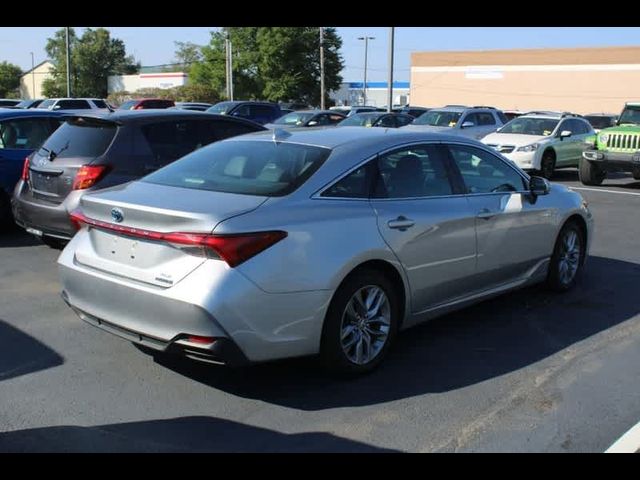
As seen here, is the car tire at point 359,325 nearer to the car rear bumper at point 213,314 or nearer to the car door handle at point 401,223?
the car rear bumper at point 213,314

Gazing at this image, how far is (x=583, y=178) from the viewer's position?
627 inches

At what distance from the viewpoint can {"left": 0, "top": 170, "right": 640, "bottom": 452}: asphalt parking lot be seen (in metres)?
3.69

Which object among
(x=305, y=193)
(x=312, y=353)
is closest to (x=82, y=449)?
(x=312, y=353)

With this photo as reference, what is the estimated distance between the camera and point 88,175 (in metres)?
7.07

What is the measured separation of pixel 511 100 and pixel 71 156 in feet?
186

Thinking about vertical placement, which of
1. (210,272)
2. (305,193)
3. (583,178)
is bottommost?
(583,178)

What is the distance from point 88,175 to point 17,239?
7.40ft

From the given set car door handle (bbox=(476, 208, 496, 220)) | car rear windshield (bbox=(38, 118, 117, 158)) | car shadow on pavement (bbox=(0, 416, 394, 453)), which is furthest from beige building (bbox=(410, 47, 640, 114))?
car shadow on pavement (bbox=(0, 416, 394, 453))

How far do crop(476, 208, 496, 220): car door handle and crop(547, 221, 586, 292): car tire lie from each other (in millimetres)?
1209

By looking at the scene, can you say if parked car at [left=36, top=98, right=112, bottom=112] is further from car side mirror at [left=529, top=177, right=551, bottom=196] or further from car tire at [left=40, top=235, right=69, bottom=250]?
car side mirror at [left=529, top=177, right=551, bottom=196]

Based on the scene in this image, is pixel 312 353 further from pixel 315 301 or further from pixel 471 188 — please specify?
pixel 471 188

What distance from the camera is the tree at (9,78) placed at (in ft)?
312

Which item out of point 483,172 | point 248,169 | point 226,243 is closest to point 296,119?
point 483,172
